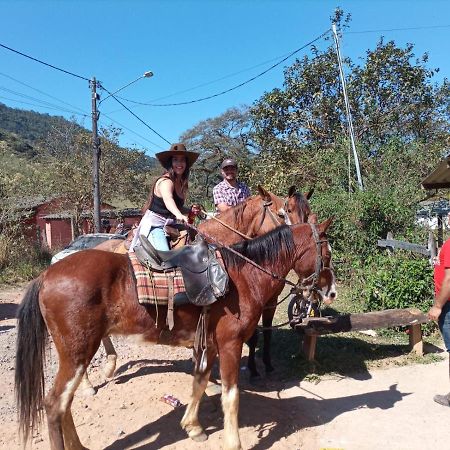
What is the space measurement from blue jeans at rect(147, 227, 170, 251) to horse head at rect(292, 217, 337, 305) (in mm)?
1282

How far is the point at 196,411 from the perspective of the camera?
3678 mm

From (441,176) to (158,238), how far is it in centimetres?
542

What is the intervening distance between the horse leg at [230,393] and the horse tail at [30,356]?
1.46m

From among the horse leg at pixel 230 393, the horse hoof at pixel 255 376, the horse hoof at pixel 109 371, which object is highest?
the horse leg at pixel 230 393

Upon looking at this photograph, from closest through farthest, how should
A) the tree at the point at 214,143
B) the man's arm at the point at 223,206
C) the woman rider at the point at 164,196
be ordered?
the woman rider at the point at 164,196
the man's arm at the point at 223,206
the tree at the point at 214,143

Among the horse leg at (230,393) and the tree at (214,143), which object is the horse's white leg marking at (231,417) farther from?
the tree at (214,143)

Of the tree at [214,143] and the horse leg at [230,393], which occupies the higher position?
the tree at [214,143]

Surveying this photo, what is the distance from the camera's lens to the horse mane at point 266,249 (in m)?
3.58

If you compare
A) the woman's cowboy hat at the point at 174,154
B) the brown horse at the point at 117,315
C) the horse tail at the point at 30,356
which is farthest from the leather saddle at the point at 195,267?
the woman's cowboy hat at the point at 174,154

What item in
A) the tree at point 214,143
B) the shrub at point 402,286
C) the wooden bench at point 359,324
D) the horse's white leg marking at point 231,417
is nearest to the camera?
the horse's white leg marking at point 231,417

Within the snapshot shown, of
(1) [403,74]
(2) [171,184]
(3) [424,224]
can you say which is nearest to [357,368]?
(2) [171,184]

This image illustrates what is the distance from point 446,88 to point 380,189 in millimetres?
6851

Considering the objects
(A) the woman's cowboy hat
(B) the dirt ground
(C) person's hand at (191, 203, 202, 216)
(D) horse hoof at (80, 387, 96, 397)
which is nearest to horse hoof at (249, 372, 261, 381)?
(B) the dirt ground

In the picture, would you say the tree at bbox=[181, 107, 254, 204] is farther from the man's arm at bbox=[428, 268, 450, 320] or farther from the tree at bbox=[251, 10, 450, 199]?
the man's arm at bbox=[428, 268, 450, 320]
